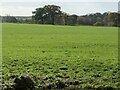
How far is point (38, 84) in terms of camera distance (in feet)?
43.9

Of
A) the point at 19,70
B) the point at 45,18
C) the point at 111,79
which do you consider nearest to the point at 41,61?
the point at 19,70

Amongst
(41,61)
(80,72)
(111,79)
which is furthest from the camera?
(41,61)

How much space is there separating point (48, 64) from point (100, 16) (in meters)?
104

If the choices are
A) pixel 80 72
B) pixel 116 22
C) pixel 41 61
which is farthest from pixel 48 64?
pixel 116 22

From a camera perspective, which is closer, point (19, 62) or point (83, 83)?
point (83, 83)

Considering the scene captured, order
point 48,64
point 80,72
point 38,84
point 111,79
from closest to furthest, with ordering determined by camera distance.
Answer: point 38,84, point 111,79, point 80,72, point 48,64

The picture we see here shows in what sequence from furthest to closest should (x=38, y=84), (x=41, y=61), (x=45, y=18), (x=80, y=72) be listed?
(x=45, y=18), (x=41, y=61), (x=80, y=72), (x=38, y=84)

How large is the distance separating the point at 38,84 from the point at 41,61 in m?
6.67

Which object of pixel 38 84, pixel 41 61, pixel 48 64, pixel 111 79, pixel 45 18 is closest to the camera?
pixel 38 84

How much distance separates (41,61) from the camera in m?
20.0

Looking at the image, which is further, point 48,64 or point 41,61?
point 41,61

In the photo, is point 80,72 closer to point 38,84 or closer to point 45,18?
point 38,84

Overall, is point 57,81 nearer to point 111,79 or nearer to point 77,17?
point 111,79

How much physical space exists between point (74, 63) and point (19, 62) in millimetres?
2929
